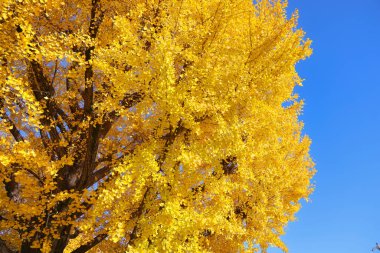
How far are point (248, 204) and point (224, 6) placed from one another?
5.58m

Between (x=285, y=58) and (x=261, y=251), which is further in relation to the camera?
(x=261, y=251)

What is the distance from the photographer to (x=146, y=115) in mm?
7441

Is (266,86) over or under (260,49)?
under

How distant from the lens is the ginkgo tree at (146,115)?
18.6 ft

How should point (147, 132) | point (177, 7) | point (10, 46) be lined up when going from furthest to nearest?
point (147, 132) < point (177, 7) < point (10, 46)

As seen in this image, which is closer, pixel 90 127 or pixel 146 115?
pixel 90 127

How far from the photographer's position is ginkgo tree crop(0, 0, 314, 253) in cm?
567

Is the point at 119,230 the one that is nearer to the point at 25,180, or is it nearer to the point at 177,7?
the point at 25,180

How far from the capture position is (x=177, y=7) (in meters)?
6.93

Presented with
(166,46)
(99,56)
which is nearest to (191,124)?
(166,46)

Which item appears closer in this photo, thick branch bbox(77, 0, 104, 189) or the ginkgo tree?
the ginkgo tree

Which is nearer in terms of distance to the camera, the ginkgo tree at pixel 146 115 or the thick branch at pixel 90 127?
the ginkgo tree at pixel 146 115

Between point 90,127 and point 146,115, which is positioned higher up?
point 146,115

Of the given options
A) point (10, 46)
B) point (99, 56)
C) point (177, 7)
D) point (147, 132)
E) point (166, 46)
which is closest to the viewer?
point (10, 46)
